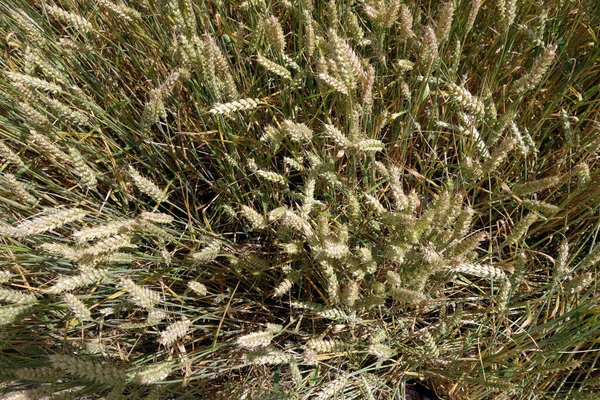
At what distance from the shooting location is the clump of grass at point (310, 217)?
4.11 ft

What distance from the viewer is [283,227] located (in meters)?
1.45

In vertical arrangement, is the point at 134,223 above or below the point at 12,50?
below

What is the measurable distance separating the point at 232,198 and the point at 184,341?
0.55m

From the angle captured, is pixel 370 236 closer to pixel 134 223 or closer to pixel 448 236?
pixel 448 236

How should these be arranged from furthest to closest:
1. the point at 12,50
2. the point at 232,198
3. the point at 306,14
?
the point at 12,50
the point at 232,198
the point at 306,14

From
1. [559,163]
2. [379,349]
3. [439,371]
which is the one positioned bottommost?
[439,371]

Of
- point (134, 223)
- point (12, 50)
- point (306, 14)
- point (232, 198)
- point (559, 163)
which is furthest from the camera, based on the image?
point (12, 50)

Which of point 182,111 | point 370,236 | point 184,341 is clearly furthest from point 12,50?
point 370,236

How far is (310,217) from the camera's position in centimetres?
148

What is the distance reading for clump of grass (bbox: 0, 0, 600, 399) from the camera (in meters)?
1.25

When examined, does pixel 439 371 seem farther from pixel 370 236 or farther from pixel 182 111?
pixel 182 111

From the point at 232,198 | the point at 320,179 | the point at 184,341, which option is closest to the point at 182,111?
the point at 232,198

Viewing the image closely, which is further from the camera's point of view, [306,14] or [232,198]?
[232,198]

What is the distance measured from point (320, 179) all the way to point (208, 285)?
60cm
